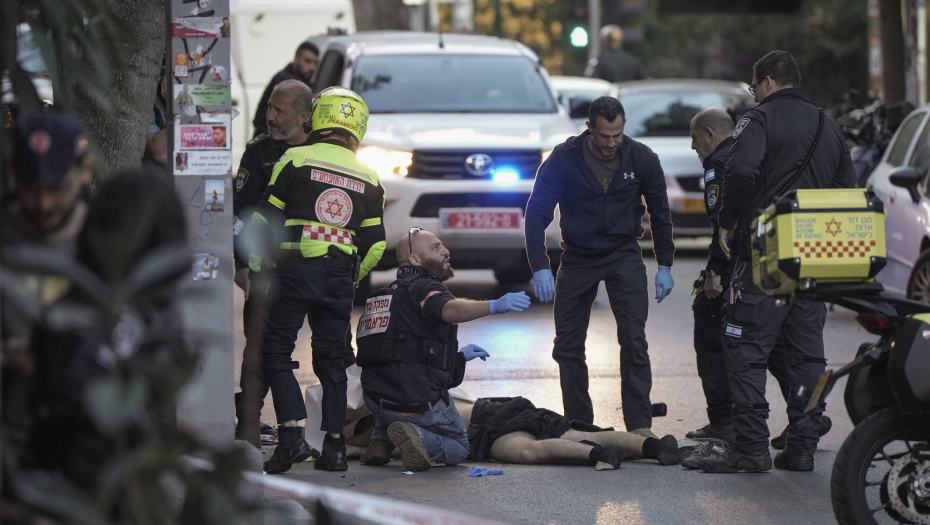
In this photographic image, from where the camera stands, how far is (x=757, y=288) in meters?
6.25

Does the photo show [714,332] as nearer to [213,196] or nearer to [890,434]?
[890,434]

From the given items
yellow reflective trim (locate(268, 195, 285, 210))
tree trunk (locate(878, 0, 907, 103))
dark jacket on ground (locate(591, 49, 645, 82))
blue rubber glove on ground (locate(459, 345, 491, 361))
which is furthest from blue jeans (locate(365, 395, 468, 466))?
dark jacket on ground (locate(591, 49, 645, 82))

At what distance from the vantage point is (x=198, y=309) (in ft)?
18.0

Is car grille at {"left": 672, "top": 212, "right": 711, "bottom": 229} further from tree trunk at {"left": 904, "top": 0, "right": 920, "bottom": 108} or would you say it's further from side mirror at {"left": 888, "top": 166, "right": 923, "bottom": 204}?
side mirror at {"left": 888, "top": 166, "right": 923, "bottom": 204}

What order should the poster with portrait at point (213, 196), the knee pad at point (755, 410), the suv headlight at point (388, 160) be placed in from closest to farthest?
the poster with portrait at point (213, 196)
the knee pad at point (755, 410)
the suv headlight at point (388, 160)

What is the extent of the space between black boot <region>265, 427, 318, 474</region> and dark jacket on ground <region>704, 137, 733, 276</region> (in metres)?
2.18

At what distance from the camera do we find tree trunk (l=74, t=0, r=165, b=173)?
5492 millimetres

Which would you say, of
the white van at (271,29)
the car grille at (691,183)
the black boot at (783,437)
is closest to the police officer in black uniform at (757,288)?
the black boot at (783,437)

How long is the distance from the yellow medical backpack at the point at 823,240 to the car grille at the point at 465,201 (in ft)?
19.0

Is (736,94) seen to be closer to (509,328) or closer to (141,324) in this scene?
(509,328)

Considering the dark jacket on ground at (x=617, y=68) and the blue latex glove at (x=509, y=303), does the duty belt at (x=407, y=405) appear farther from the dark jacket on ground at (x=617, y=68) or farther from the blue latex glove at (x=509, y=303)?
the dark jacket on ground at (x=617, y=68)

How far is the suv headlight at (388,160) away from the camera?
11.0 metres

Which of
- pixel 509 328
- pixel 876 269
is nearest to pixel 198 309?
pixel 876 269

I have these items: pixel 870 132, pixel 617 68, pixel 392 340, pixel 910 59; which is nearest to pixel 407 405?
pixel 392 340
